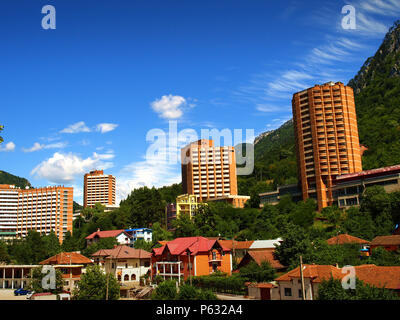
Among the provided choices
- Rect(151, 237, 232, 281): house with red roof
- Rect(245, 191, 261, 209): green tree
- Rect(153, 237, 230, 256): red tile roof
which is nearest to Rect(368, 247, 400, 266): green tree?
Rect(151, 237, 232, 281): house with red roof

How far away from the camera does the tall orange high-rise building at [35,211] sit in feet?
538

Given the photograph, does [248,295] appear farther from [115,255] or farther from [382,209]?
[382,209]

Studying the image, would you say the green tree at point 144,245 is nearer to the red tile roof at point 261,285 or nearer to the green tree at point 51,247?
the green tree at point 51,247

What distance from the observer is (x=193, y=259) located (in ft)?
204

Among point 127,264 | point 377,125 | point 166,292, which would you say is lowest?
point 166,292

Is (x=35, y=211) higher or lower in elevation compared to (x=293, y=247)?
higher

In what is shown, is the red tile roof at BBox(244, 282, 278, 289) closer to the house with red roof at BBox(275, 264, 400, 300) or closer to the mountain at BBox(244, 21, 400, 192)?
the house with red roof at BBox(275, 264, 400, 300)

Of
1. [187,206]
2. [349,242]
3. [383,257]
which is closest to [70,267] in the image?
[349,242]

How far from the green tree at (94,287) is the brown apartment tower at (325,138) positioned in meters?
65.1

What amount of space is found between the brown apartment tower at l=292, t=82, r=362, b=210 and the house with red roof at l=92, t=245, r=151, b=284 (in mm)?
46708

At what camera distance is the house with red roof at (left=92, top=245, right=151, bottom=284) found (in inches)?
2694

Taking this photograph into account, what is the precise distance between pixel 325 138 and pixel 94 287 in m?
74.5

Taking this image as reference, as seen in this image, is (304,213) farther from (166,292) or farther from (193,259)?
(166,292)
